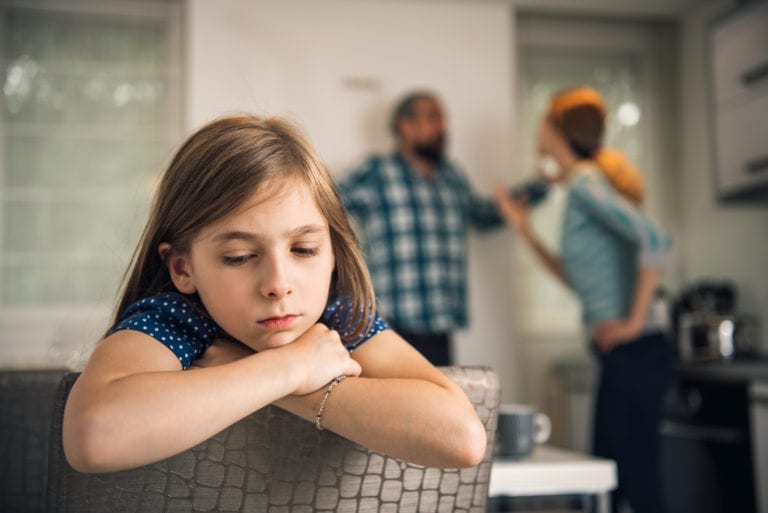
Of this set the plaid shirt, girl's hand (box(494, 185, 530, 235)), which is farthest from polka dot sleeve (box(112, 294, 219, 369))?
girl's hand (box(494, 185, 530, 235))

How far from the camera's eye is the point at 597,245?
102 inches

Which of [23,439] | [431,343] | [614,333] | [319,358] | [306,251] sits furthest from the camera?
[431,343]

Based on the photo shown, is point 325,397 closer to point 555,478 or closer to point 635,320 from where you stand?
point 555,478

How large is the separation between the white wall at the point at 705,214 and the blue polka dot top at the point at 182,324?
302 cm

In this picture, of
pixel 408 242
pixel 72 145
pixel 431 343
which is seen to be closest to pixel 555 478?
pixel 431 343

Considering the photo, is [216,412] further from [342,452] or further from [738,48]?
[738,48]

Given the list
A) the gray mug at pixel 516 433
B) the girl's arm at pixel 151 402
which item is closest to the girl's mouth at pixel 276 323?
the girl's arm at pixel 151 402

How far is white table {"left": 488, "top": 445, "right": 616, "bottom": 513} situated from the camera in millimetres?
1308

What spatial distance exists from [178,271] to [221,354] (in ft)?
0.45

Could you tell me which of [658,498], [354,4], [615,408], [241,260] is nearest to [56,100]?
[354,4]

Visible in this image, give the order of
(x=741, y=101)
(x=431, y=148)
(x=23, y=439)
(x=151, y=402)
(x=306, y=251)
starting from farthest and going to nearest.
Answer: (x=431, y=148) < (x=741, y=101) < (x=23, y=439) < (x=306, y=251) < (x=151, y=402)

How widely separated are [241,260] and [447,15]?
10.6ft

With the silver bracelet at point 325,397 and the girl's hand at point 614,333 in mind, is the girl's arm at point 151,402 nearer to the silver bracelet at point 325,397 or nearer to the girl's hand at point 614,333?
the silver bracelet at point 325,397

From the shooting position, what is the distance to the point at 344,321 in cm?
94
